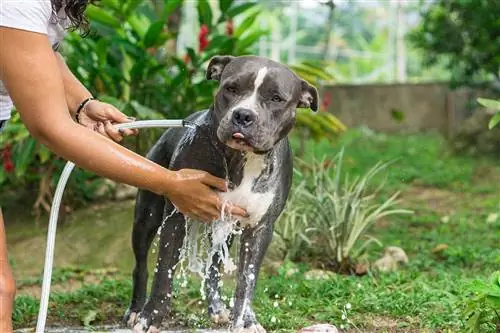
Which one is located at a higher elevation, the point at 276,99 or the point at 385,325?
the point at 276,99

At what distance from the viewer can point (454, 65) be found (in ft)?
38.8

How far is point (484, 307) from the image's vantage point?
3.82 m

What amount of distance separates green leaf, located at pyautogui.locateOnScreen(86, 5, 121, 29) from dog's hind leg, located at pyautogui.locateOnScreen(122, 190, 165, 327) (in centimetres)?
302

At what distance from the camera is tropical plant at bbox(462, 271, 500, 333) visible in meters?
3.63

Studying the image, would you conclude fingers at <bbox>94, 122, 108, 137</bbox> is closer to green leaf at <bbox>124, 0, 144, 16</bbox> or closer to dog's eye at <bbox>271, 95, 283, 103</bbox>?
dog's eye at <bbox>271, 95, 283, 103</bbox>

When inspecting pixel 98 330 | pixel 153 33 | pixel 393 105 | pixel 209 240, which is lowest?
pixel 393 105

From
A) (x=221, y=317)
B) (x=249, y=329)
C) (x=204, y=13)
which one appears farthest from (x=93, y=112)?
(x=204, y=13)

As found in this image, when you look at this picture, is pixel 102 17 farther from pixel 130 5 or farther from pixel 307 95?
pixel 307 95

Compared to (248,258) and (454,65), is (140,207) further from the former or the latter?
(454,65)

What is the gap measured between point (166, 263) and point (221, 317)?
669mm

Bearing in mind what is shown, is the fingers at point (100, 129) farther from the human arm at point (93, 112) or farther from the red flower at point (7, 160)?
the red flower at point (7, 160)

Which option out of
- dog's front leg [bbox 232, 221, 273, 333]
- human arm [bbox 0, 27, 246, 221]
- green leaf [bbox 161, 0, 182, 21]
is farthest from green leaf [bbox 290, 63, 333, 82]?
human arm [bbox 0, 27, 246, 221]

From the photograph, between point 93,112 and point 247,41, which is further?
point 247,41

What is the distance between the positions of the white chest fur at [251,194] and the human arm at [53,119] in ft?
1.52
